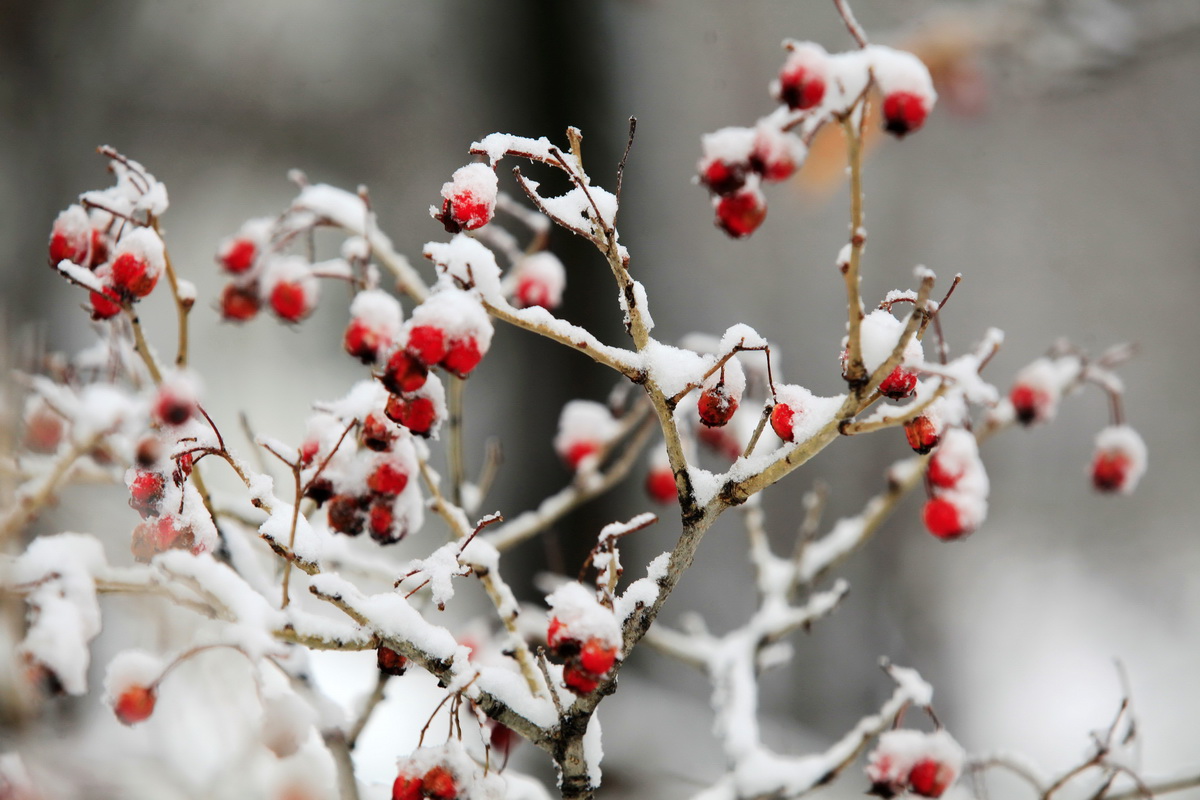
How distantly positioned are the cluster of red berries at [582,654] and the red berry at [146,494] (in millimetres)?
242

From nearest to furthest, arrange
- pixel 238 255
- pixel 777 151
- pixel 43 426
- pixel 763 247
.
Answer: pixel 777 151 → pixel 238 255 → pixel 43 426 → pixel 763 247

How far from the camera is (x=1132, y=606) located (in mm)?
2674

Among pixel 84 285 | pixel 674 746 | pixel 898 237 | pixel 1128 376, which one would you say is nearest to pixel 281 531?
pixel 84 285

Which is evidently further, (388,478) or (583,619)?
(388,478)

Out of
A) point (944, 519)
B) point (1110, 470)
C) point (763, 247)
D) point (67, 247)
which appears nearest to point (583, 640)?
point (944, 519)

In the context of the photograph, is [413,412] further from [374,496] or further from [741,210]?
[741,210]

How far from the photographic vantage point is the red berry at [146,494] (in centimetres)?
49

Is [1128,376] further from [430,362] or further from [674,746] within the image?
[430,362]

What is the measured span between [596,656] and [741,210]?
0.30 metres

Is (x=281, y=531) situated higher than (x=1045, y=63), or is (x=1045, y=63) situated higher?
(x=1045, y=63)

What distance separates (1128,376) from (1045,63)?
129cm

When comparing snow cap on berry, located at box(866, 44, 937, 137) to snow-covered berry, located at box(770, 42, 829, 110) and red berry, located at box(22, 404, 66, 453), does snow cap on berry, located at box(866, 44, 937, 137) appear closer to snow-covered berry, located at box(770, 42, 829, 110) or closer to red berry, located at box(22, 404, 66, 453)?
snow-covered berry, located at box(770, 42, 829, 110)

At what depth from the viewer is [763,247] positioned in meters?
2.67

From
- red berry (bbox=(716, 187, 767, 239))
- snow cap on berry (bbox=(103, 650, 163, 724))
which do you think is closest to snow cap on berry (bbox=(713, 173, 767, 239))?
red berry (bbox=(716, 187, 767, 239))
